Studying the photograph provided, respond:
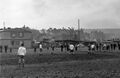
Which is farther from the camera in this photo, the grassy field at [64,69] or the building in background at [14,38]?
the building in background at [14,38]

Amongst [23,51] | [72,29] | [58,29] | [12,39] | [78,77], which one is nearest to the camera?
[78,77]

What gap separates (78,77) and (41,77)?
191cm

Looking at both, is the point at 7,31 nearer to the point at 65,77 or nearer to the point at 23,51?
the point at 23,51

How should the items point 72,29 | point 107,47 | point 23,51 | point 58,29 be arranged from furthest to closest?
1. point 58,29
2. point 72,29
3. point 107,47
4. point 23,51

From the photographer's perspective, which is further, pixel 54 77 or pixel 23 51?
pixel 23 51

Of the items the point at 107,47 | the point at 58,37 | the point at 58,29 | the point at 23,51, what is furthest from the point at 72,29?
the point at 23,51

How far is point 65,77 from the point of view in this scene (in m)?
15.0

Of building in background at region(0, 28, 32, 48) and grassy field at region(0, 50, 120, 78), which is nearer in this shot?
grassy field at region(0, 50, 120, 78)

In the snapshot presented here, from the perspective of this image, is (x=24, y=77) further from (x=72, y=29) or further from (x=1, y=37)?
(x=72, y=29)

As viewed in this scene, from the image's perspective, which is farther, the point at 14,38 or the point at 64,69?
the point at 14,38

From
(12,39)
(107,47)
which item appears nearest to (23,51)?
(107,47)

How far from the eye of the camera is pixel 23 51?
2284 centimetres

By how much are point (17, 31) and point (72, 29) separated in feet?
220

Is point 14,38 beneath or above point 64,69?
above
